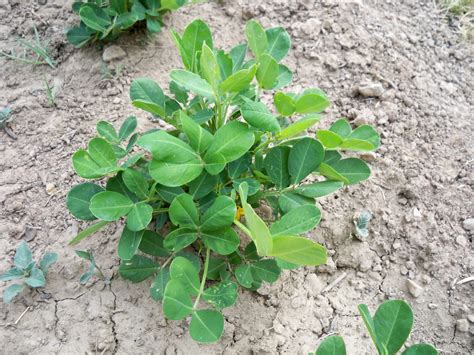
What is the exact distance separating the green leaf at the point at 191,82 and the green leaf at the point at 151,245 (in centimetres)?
48

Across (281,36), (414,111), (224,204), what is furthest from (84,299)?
(414,111)

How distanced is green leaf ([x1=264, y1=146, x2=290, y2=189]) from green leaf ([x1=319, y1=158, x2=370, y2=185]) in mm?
109

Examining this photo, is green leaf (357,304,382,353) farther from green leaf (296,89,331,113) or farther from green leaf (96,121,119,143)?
green leaf (96,121,119,143)

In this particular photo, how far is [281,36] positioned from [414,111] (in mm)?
787

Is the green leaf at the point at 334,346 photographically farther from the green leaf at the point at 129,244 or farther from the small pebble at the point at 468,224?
the small pebble at the point at 468,224

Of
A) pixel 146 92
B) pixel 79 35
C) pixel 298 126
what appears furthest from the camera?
pixel 79 35

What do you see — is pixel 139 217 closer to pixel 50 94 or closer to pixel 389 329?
pixel 389 329

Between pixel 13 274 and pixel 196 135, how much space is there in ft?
2.55

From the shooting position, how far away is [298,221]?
1359 mm

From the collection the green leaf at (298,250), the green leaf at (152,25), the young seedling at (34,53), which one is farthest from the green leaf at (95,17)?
the green leaf at (298,250)

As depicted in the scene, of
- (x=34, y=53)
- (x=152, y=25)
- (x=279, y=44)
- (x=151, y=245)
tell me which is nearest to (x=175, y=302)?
(x=151, y=245)

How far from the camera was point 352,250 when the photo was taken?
1897 millimetres

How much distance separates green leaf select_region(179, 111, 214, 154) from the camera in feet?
4.66

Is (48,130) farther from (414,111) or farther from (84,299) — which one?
(414,111)
